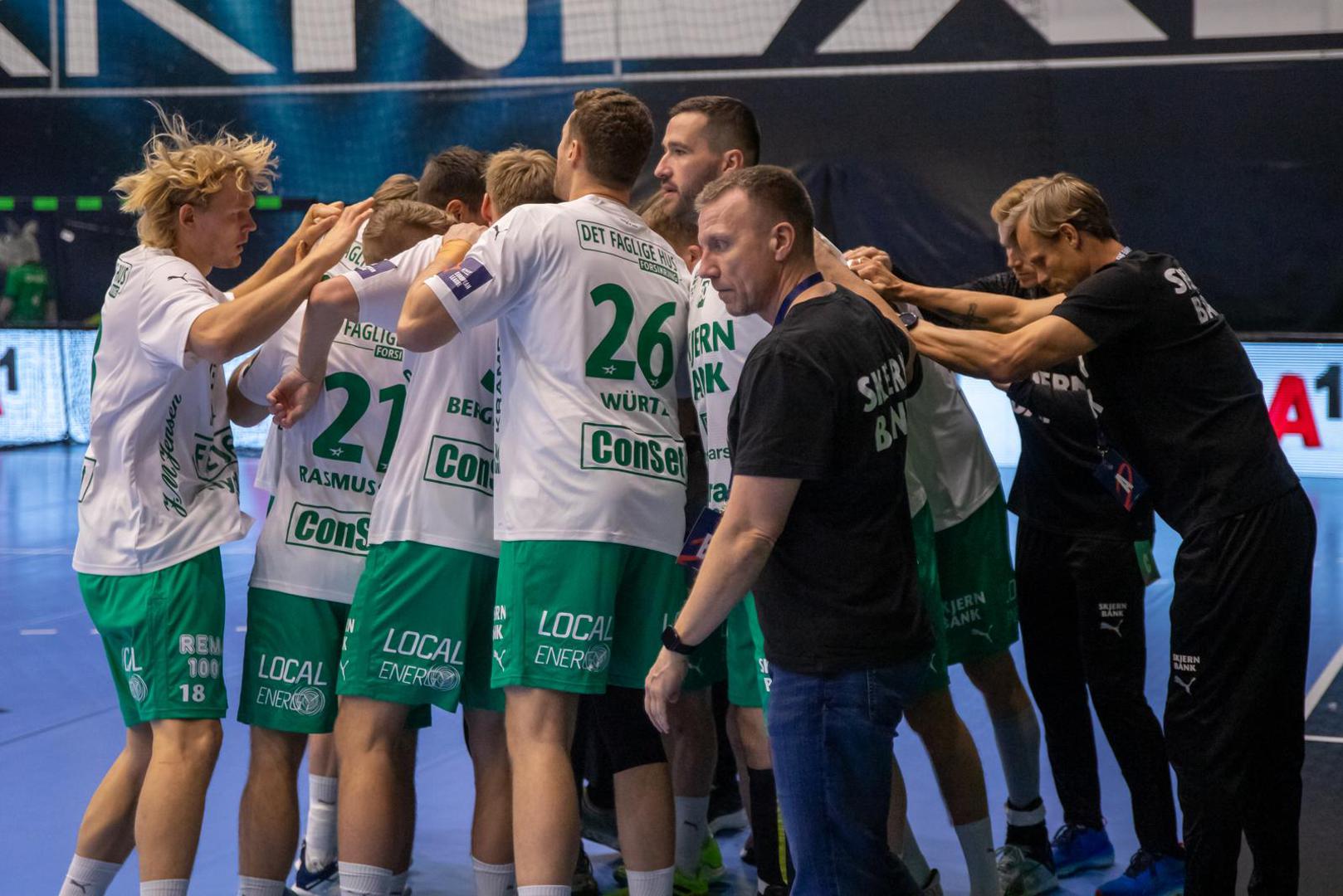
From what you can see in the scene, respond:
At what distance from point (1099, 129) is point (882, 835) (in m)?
10.2

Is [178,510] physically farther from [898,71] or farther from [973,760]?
[898,71]

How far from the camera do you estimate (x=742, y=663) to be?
153 inches

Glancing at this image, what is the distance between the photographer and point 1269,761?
365 centimetres

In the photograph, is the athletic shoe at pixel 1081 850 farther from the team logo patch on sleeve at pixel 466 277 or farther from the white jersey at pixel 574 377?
the team logo patch on sleeve at pixel 466 277

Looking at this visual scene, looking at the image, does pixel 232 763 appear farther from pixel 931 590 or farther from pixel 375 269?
pixel 931 590

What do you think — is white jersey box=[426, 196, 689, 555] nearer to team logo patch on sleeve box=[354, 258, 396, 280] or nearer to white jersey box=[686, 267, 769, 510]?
white jersey box=[686, 267, 769, 510]

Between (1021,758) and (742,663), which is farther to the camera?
(1021,758)

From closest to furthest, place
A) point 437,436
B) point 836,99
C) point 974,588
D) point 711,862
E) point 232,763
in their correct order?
1. point 437,436
2. point 974,588
3. point 711,862
4. point 232,763
5. point 836,99

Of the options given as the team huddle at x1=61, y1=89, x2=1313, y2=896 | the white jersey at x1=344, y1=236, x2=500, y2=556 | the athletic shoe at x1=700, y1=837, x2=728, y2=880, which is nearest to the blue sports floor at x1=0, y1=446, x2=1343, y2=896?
the athletic shoe at x1=700, y1=837, x2=728, y2=880

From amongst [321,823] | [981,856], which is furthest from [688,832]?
[321,823]

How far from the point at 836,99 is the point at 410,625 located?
9.85m

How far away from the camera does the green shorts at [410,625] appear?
3.58 meters

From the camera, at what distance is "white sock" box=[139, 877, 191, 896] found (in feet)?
11.6

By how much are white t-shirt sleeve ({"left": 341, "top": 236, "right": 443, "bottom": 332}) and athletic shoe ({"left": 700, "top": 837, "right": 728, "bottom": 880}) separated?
6.02 feet
